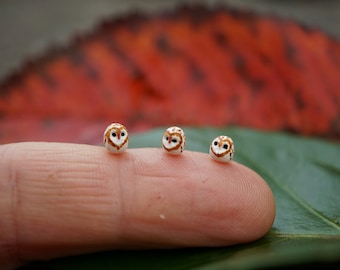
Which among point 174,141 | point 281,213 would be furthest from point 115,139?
point 281,213

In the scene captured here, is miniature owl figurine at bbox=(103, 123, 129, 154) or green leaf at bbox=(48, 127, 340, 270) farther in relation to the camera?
miniature owl figurine at bbox=(103, 123, 129, 154)

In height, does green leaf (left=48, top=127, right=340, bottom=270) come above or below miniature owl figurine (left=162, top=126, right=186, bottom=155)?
below

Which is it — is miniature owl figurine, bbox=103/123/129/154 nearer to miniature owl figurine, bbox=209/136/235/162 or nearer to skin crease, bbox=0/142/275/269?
skin crease, bbox=0/142/275/269

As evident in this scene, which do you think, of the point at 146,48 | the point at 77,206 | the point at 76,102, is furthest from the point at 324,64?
the point at 77,206

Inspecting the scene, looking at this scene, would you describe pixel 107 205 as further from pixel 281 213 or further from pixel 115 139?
pixel 281 213

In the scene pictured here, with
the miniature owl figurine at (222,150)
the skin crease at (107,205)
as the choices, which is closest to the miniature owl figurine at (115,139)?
the skin crease at (107,205)

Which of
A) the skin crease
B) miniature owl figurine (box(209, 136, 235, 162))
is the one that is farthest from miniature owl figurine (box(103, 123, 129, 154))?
miniature owl figurine (box(209, 136, 235, 162))
